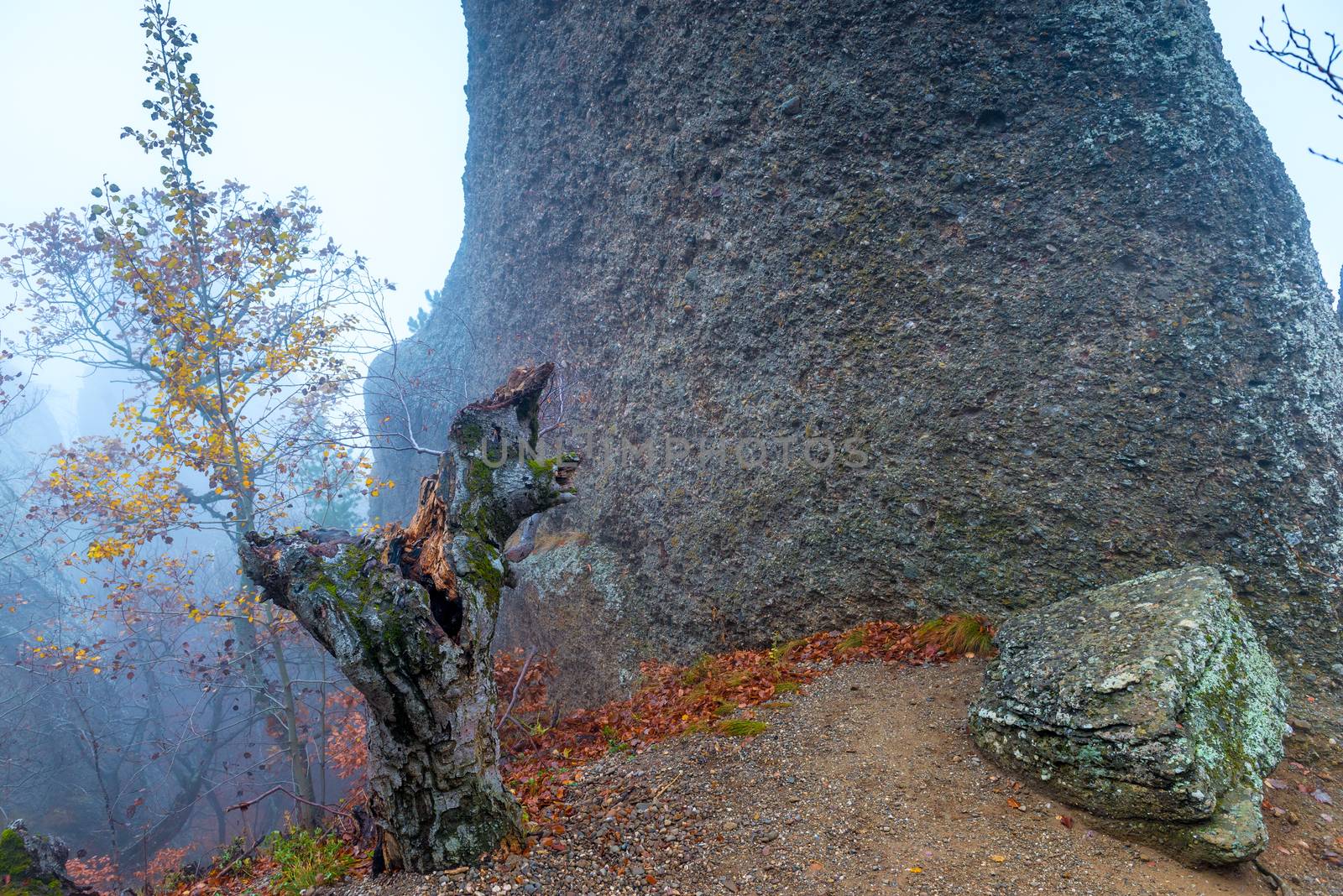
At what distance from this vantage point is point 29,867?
16.1 ft

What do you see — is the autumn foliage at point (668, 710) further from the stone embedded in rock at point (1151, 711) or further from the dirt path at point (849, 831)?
the stone embedded in rock at point (1151, 711)

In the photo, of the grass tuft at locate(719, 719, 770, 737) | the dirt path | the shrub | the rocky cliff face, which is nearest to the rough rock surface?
the shrub

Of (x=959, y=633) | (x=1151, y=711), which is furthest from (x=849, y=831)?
(x=959, y=633)

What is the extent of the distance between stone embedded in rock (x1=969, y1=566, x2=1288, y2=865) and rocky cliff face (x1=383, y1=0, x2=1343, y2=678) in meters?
1.05

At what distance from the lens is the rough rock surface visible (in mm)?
4781

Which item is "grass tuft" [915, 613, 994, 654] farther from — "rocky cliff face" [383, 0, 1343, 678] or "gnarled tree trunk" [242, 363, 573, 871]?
"gnarled tree trunk" [242, 363, 573, 871]

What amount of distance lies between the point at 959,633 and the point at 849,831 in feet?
8.19

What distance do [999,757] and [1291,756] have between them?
2114 mm

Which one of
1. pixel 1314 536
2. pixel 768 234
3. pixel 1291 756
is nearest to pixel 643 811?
pixel 1291 756

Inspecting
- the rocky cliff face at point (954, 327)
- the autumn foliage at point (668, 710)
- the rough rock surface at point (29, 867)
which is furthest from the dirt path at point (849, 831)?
the rough rock surface at point (29, 867)

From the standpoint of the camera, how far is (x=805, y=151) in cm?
748

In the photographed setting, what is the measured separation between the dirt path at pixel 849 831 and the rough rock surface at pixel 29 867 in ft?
9.58

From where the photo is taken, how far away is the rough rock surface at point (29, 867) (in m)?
4.78

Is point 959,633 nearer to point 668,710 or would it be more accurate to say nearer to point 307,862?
point 668,710
